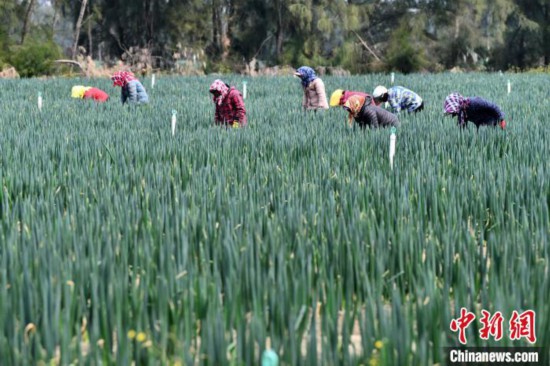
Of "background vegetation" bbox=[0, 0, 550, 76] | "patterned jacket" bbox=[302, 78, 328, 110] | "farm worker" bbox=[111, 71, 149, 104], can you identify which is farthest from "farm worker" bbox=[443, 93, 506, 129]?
"background vegetation" bbox=[0, 0, 550, 76]

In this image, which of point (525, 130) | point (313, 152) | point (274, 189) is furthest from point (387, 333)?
point (525, 130)

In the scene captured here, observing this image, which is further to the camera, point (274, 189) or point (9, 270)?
point (274, 189)

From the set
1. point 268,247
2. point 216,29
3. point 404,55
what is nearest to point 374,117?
point 268,247

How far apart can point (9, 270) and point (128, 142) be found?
4.49 metres

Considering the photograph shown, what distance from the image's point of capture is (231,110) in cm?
943

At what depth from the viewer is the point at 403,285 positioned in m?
3.20

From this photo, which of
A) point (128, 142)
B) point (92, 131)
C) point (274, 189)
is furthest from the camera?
point (92, 131)

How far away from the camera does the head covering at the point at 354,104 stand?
818 centimetres

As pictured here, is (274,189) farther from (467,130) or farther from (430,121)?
(430,121)

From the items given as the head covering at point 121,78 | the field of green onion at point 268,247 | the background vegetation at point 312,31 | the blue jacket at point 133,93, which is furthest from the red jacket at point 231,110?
the background vegetation at point 312,31

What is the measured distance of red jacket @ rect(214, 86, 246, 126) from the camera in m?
9.11

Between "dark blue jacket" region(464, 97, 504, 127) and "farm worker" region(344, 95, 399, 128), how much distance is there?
Result: 693mm

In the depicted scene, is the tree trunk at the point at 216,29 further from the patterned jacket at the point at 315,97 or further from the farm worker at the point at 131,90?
the patterned jacket at the point at 315,97

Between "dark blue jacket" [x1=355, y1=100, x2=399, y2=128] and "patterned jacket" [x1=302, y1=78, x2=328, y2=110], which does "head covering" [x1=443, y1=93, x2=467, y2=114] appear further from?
"patterned jacket" [x1=302, y1=78, x2=328, y2=110]
